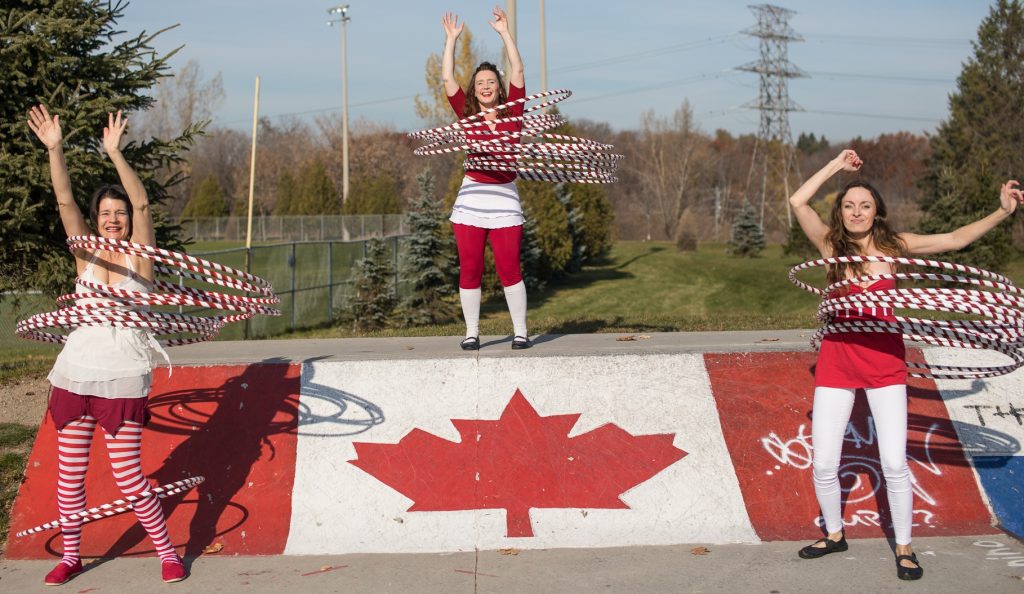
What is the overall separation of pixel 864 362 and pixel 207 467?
416 cm

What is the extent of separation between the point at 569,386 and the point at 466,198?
5.94 feet

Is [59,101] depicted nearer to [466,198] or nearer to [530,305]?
[466,198]

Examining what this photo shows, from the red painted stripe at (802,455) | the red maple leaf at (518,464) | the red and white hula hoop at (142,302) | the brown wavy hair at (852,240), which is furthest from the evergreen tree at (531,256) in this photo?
the brown wavy hair at (852,240)

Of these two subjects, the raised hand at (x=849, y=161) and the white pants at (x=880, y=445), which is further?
the raised hand at (x=849, y=161)

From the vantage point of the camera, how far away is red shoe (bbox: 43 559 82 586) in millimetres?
5527

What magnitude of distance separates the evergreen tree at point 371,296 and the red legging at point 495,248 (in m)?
12.6

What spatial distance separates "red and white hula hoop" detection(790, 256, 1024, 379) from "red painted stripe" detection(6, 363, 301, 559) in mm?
3529

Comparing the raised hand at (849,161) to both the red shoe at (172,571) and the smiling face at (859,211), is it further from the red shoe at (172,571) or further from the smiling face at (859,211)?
the red shoe at (172,571)

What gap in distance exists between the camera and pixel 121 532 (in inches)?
244

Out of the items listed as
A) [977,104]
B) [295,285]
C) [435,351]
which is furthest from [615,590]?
[977,104]

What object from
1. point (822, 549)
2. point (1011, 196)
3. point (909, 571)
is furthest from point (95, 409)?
point (1011, 196)

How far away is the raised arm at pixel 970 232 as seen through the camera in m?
5.25

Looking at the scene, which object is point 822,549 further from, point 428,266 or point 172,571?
point 428,266

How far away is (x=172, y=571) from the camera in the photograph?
553 centimetres
